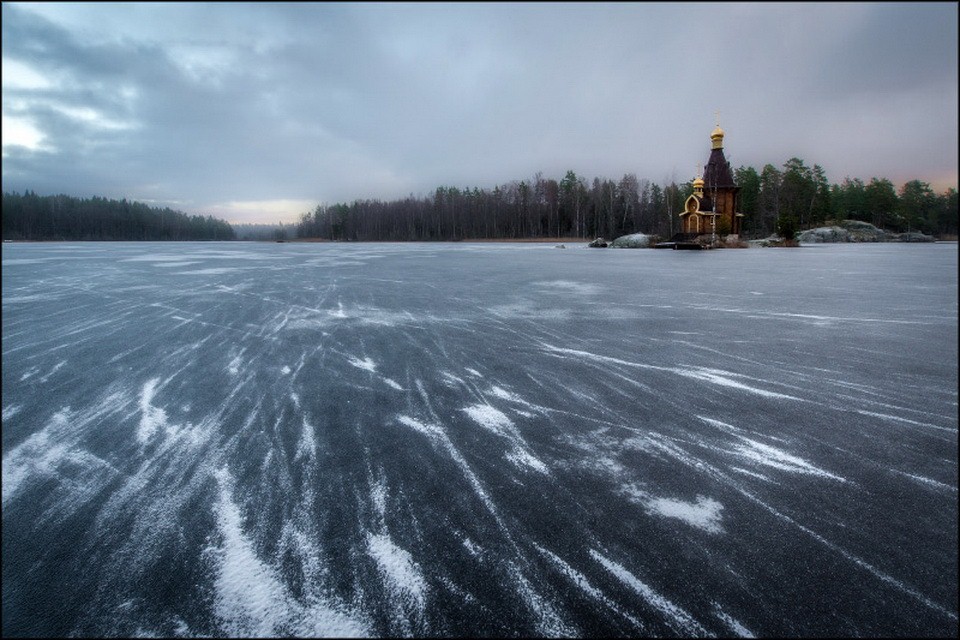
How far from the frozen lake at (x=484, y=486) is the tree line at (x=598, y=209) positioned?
59308mm

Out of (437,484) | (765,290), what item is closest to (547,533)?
(437,484)

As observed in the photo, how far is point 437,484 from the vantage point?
2.77 m

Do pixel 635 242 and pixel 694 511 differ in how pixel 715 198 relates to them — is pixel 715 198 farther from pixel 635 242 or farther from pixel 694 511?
pixel 694 511

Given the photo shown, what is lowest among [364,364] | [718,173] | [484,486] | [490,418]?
[484,486]

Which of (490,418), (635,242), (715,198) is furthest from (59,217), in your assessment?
(715,198)

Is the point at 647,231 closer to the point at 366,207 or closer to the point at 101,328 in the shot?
the point at 366,207

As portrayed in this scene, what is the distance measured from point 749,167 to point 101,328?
9915 cm

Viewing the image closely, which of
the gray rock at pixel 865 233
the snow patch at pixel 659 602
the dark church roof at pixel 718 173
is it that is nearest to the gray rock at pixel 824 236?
the gray rock at pixel 865 233

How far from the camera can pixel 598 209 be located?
8600 cm

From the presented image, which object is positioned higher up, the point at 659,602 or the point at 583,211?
the point at 583,211

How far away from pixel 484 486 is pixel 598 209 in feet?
292

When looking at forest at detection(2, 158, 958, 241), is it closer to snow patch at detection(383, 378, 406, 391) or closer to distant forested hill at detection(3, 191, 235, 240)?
distant forested hill at detection(3, 191, 235, 240)

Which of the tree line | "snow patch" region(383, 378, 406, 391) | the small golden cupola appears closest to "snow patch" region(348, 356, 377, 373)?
"snow patch" region(383, 378, 406, 391)

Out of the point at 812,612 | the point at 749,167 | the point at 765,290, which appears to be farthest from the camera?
the point at 749,167
